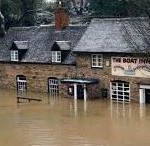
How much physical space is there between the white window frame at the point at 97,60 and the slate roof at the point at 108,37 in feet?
2.20

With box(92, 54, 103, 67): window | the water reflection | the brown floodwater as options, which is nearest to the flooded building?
box(92, 54, 103, 67): window

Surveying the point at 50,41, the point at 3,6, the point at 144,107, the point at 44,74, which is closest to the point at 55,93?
the point at 44,74

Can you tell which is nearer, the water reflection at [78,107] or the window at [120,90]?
the water reflection at [78,107]

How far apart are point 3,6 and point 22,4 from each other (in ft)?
14.0

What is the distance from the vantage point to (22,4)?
6925 cm

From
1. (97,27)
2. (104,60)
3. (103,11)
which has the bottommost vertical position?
(104,60)

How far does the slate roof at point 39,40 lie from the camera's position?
49.3 metres

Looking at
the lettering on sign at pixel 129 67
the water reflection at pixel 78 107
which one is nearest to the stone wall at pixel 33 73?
the water reflection at pixel 78 107

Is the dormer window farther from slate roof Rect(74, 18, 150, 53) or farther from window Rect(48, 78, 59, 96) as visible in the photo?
slate roof Rect(74, 18, 150, 53)

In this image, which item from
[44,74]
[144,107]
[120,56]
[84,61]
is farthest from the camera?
[44,74]

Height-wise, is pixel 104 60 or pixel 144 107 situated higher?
pixel 104 60

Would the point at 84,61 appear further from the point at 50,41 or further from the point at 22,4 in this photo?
the point at 22,4

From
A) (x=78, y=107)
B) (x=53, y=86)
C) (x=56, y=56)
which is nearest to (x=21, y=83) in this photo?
(x=53, y=86)

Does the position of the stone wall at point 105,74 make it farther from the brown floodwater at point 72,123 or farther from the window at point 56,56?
the window at point 56,56
